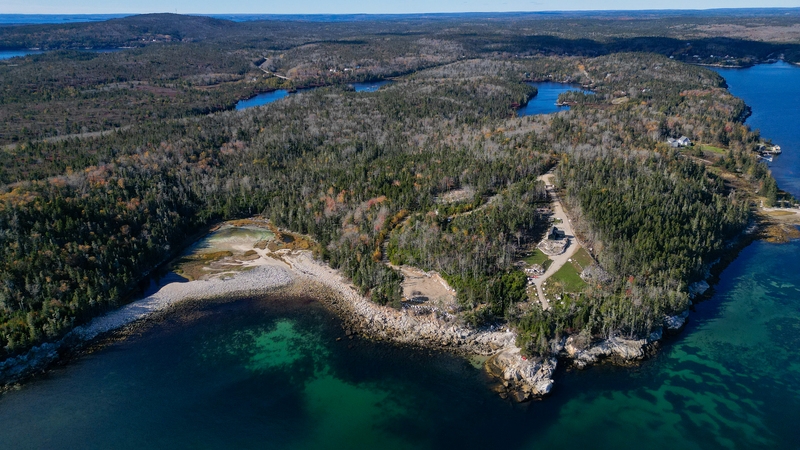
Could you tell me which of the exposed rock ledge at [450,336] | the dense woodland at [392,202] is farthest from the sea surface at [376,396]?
the dense woodland at [392,202]

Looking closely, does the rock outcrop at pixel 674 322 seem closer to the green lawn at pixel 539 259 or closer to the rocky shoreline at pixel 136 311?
the green lawn at pixel 539 259

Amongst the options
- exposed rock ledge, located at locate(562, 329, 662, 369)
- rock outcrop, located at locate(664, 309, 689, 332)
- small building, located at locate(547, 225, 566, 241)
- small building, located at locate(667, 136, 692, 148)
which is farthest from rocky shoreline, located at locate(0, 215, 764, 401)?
small building, located at locate(667, 136, 692, 148)

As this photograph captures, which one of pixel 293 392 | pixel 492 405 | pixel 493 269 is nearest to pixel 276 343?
pixel 293 392

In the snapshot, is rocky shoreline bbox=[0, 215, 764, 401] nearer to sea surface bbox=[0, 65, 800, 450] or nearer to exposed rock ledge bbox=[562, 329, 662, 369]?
exposed rock ledge bbox=[562, 329, 662, 369]

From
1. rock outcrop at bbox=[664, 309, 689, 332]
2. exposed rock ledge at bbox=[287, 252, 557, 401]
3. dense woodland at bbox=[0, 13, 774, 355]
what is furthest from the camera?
dense woodland at bbox=[0, 13, 774, 355]

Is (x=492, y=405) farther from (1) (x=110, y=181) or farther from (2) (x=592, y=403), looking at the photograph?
(1) (x=110, y=181)
